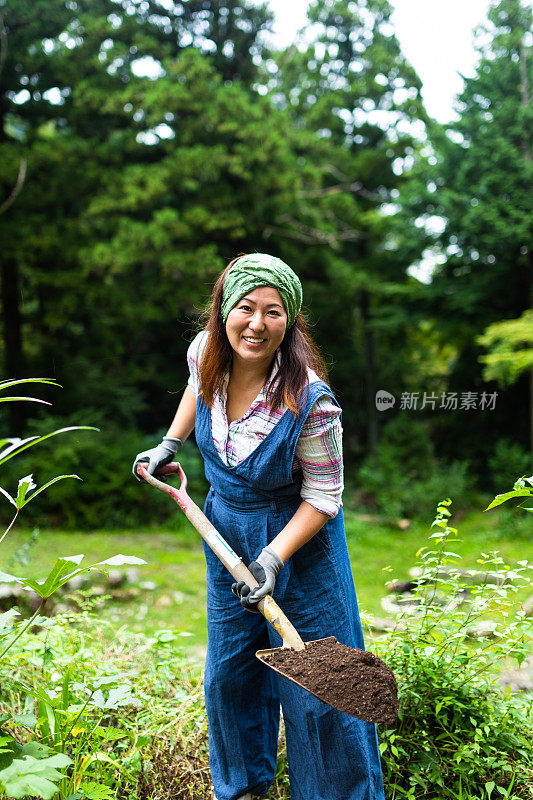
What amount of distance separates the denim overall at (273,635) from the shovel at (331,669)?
121mm

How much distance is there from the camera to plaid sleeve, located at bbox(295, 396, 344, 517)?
1676 millimetres

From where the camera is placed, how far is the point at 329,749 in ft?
5.70

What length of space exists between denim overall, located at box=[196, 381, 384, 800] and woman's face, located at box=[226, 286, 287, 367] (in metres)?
0.17

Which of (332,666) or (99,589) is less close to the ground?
(332,666)

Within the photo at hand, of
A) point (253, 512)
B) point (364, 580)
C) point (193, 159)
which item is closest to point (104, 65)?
point (193, 159)

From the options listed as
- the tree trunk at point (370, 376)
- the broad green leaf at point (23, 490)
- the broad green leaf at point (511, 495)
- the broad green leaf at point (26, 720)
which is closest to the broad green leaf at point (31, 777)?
the broad green leaf at point (26, 720)

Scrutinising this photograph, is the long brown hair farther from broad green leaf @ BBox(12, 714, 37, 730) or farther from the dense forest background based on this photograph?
the dense forest background

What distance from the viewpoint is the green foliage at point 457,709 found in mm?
1809

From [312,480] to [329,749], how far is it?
2.45ft

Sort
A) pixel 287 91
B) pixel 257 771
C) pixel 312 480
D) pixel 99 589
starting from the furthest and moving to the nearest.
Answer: pixel 287 91 < pixel 99 589 < pixel 257 771 < pixel 312 480

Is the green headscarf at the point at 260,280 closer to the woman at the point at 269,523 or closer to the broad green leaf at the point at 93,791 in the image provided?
the woman at the point at 269,523

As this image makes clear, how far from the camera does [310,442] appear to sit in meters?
1.68

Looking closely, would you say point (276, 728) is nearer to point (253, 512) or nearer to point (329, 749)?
point (329, 749)

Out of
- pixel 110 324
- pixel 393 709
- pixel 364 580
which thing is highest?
pixel 110 324
